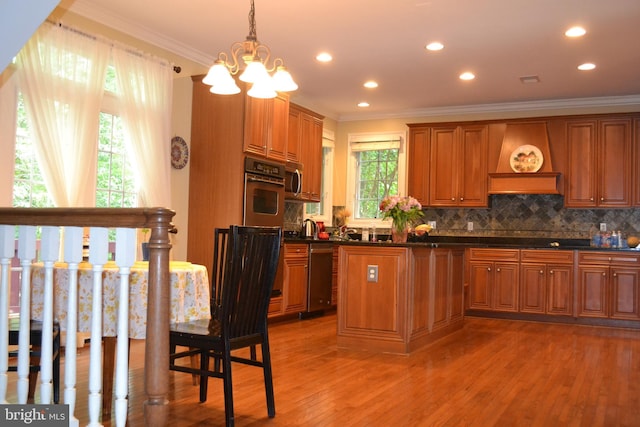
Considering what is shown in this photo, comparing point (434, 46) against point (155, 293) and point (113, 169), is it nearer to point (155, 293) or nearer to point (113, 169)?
point (113, 169)

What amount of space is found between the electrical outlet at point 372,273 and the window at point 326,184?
11.4ft

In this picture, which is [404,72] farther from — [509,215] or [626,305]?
[626,305]

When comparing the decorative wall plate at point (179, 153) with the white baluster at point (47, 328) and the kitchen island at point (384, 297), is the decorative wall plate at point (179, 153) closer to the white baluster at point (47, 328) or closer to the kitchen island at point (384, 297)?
the kitchen island at point (384, 297)

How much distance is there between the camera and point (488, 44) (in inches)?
211

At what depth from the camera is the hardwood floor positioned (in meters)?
3.12

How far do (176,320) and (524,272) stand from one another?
16.8ft

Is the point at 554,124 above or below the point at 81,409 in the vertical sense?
above

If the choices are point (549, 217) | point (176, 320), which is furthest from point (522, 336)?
point (176, 320)

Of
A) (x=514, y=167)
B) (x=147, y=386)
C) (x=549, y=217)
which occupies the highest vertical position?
(x=514, y=167)

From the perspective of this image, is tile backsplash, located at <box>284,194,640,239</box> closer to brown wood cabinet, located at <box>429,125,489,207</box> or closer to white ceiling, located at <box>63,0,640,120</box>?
brown wood cabinet, located at <box>429,125,489,207</box>

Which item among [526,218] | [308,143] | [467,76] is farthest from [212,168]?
[526,218]

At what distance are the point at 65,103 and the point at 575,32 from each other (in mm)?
4095

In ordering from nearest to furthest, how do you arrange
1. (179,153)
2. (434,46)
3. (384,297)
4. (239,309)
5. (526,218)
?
(239,309)
(384,297)
(434,46)
(179,153)
(526,218)

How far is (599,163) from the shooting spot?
706 centimetres
